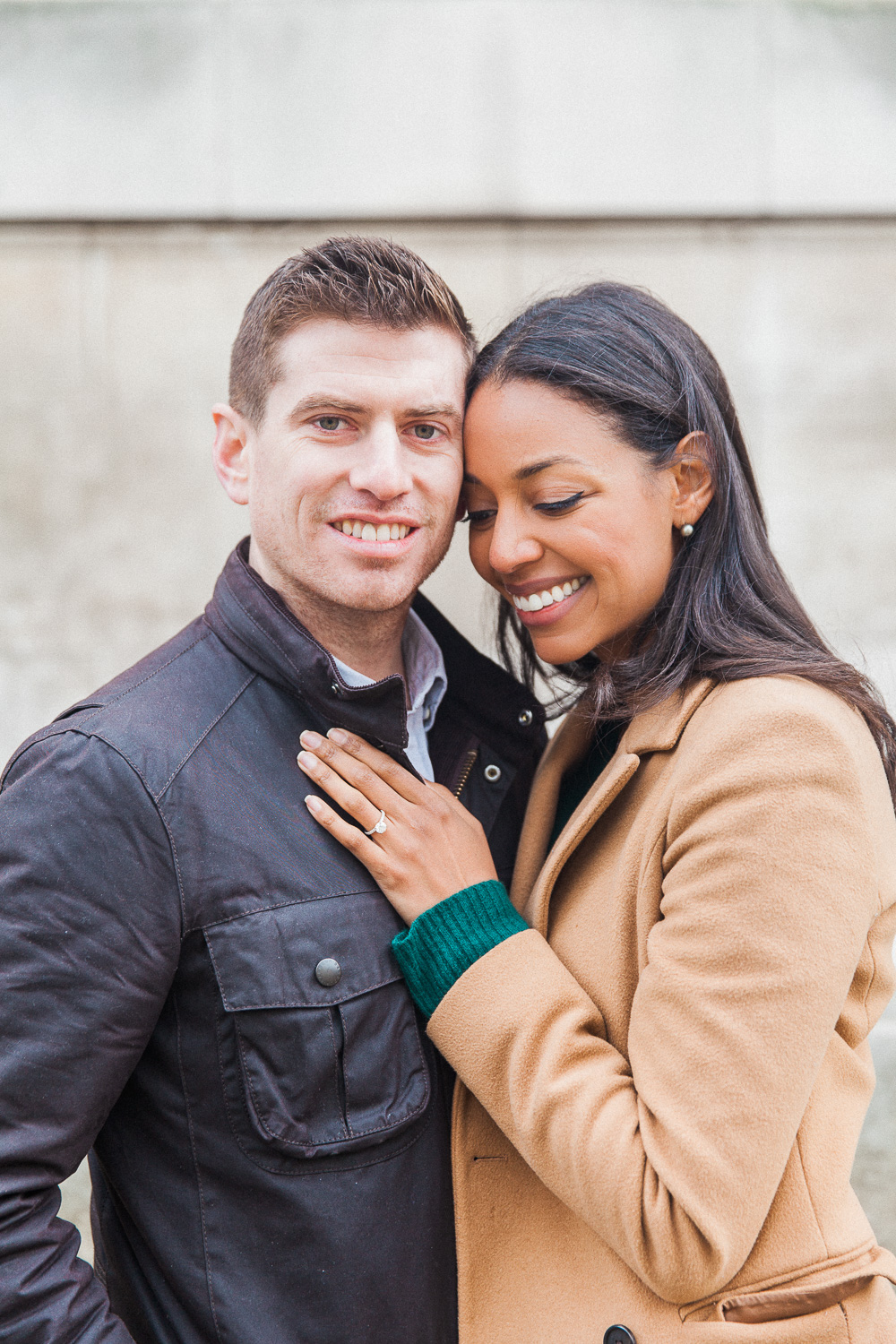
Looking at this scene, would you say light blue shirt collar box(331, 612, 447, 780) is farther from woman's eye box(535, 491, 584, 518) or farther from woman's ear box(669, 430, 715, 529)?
woman's ear box(669, 430, 715, 529)

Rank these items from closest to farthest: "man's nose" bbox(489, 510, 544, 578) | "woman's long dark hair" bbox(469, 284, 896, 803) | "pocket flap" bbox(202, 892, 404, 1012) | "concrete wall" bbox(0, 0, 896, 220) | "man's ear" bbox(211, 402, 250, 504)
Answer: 1. "pocket flap" bbox(202, 892, 404, 1012)
2. "woman's long dark hair" bbox(469, 284, 896, 803)
3. "man's nose" bbox(489, 510, 544, 578)
4. "man's ear" bbox(211, 402, 250, 504)
5. "concrete wall" bbox(0, 0, 896, 220)

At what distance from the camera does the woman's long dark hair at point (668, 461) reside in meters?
1.89

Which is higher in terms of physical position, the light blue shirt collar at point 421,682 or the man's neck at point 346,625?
the man's neck at point 346,625

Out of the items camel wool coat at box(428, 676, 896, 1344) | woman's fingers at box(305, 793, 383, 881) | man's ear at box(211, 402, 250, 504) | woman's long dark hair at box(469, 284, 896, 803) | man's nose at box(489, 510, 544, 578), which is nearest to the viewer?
camel wool coat at box(428, 676, 896, 1344)

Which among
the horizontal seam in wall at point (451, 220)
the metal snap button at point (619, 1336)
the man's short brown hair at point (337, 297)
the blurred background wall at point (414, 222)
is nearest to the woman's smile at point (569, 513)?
the man's short brown hair at point (337, 297)

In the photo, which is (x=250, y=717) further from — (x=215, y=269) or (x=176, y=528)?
(x=215, y=269)

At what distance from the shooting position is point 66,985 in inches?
60.0

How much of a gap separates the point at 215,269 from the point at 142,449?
25.2 inches

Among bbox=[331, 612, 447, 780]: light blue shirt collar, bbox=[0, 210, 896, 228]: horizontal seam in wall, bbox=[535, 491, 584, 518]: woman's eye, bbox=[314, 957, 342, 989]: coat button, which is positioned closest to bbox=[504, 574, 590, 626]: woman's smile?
bbox=[535, 491, 584, 518]: woman's eye

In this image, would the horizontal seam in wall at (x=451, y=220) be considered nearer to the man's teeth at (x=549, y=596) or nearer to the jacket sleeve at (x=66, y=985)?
the man's teeth at (x=549, y=596)

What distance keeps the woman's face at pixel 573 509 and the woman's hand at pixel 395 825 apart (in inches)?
16.8

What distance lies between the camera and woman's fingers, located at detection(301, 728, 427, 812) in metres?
1.84

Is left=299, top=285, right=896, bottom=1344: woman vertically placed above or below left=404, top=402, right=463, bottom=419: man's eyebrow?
below

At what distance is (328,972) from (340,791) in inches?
11.7
